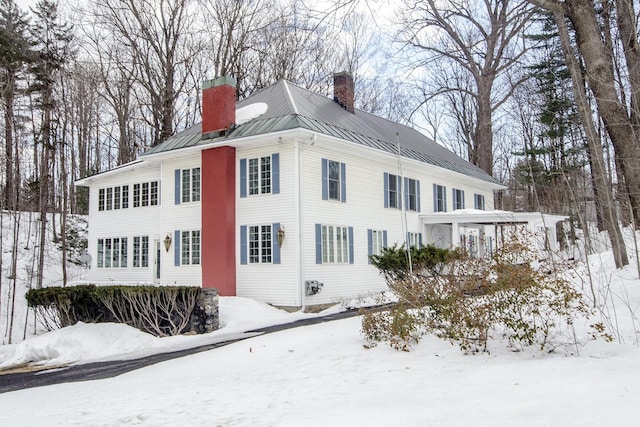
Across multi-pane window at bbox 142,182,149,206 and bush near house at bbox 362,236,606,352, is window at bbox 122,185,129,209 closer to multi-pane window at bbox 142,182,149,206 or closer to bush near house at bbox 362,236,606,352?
multi-pane window at bbox 142,182,149,206

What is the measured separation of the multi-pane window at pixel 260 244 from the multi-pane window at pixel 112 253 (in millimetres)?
7320

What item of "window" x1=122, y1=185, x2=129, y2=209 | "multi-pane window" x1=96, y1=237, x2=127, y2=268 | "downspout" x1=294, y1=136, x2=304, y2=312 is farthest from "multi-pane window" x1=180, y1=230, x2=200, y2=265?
"window" x1=122, y1=185, x2=129, y2=209

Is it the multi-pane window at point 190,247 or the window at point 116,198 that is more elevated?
the window at point 116,198

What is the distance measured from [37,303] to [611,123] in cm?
1261

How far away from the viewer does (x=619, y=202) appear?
986cm

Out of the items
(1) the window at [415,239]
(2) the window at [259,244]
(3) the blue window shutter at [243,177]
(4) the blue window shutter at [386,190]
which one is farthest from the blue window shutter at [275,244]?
(1) the window at [415,239]

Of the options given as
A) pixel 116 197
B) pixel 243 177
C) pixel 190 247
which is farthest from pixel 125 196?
pixel 243 177

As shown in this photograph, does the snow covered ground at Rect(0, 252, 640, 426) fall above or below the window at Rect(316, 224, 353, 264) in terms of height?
below

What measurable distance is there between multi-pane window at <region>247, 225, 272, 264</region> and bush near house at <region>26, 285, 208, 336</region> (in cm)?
333

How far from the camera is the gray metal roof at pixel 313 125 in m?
15.1

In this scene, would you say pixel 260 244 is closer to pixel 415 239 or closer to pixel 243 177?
pixel 243 177

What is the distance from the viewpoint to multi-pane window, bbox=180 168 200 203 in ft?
55.2

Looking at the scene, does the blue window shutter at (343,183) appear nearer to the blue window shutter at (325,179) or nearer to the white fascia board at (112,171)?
the blue window shutter at (325,179)

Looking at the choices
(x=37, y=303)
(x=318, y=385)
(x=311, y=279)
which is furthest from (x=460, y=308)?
(x=37, y=303)
